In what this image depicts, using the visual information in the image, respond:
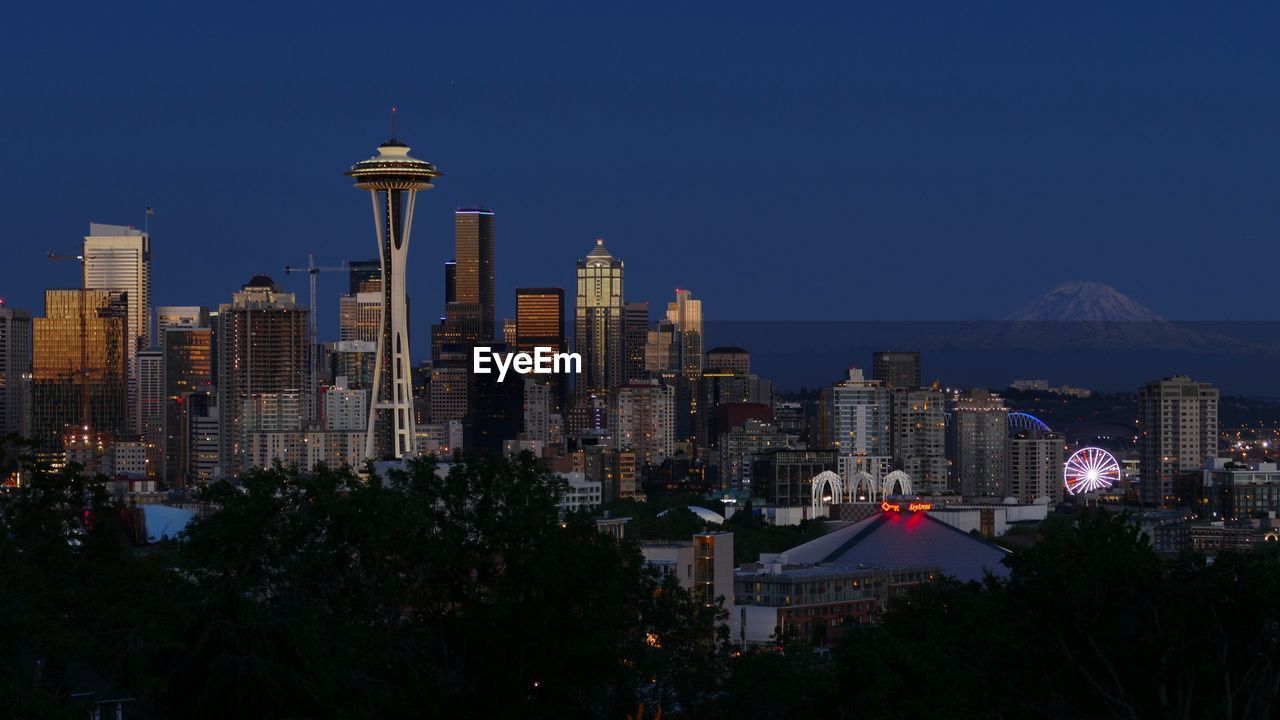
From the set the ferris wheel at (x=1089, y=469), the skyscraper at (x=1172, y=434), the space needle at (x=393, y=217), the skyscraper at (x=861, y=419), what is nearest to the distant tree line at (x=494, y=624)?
the space needle at (x=393, y=217)

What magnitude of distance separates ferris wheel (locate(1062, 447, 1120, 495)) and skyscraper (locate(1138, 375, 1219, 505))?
525 inches

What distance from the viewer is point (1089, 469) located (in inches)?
6186

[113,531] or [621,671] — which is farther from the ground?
[113,531]

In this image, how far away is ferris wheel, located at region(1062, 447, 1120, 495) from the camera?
6166 inches

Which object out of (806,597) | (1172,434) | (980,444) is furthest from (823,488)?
(806,597)

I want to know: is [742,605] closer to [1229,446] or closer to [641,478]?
[641,478]

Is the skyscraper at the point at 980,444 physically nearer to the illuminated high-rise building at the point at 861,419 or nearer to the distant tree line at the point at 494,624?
the illuminated high-rise building at the point at 861,419

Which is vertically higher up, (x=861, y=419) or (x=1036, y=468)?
(x=861, y=419)

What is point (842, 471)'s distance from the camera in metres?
179

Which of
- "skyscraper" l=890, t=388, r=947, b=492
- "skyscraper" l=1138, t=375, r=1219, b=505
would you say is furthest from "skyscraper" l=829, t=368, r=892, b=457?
"skyscraper" l=1138, t=375, r=1219, b=505

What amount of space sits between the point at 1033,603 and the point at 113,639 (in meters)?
9.66

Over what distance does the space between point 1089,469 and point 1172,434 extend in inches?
956

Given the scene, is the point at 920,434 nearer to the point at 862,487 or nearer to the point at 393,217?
the point at 862,487

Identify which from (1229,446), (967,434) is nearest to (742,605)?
(967,434)
